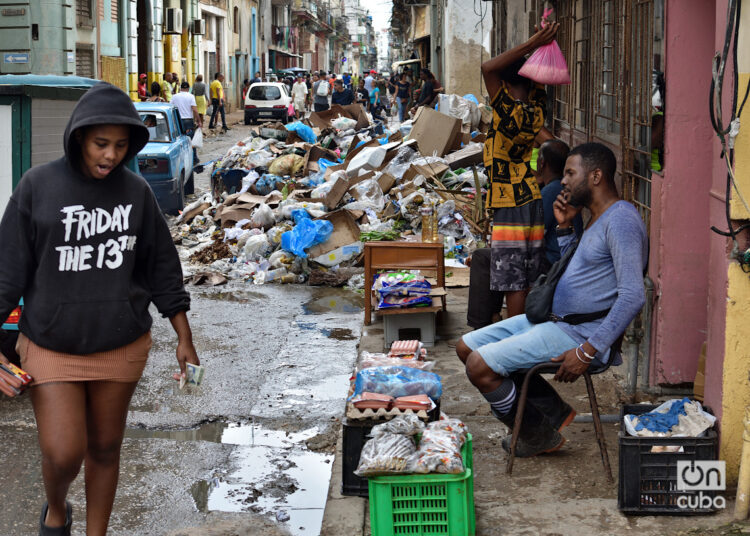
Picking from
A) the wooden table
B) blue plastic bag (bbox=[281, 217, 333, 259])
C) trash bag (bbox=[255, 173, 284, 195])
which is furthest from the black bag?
trash bag (bbox=[255, 173, 284, 195])

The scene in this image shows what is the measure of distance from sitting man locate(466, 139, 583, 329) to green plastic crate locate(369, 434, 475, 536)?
7.38 ft

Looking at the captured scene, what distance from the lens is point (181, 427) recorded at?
19.2ft

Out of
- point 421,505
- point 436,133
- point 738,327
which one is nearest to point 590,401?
point 738,327

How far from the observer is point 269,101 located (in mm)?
34688

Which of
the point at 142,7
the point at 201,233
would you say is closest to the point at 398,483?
the point at 201,233

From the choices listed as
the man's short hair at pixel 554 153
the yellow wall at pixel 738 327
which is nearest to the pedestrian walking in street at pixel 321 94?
the man's short hair at pixel 554 153

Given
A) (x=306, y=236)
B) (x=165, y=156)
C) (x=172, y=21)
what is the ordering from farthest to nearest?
(x=172, y=21) → (x=165, y=156) → (x=306, y=236)

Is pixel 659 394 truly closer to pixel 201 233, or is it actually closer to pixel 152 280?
pixel 152 280

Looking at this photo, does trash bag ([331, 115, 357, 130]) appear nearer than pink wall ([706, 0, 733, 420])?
No

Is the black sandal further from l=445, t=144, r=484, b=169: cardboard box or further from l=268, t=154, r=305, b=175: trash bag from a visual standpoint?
l=268, t=154, r=305, b=175: trash bag

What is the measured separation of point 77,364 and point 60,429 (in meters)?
0.23

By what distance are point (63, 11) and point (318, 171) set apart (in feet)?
35.7

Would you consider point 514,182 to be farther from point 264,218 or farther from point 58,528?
point 264,218

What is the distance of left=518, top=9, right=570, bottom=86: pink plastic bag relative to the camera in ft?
18.4
